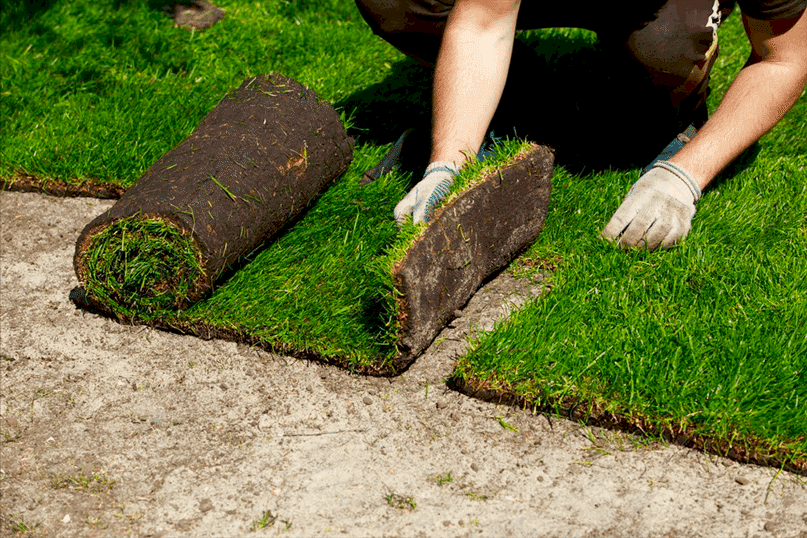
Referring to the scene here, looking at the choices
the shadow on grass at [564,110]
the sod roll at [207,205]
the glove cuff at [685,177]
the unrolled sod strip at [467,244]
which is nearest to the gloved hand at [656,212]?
the glove cuff at [685,177]

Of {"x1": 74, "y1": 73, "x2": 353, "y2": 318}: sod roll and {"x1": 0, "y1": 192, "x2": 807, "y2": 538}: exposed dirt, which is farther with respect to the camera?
{"x1": 74, "y1": 73, "x2": 353, "y2": 318}: sod roll

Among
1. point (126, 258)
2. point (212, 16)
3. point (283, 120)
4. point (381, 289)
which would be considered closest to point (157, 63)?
point (212, 16)

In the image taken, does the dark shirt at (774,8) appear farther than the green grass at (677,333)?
Yes

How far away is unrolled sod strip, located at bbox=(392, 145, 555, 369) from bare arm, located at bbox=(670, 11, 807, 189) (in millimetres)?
648

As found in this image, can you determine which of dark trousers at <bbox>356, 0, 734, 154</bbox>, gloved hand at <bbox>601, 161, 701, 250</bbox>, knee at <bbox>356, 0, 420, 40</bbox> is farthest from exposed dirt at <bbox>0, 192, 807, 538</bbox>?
knee at <bbox>356, 0, 420, 40</bbox>

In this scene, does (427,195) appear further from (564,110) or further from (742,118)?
(564,110)

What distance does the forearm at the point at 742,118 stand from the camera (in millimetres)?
3404

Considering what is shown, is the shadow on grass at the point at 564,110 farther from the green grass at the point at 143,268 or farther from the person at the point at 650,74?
the green grass at the point at 143,268

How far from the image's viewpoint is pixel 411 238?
273 centimetres

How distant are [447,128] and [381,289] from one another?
2.89ft

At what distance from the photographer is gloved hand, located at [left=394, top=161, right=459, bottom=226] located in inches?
115

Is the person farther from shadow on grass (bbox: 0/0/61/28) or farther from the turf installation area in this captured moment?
shadow on grass (bbox: 0/0/61/28)

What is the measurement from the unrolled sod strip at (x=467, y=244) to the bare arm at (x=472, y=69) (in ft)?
0.84

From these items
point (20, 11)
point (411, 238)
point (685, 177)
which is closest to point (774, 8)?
point (685, 177)
